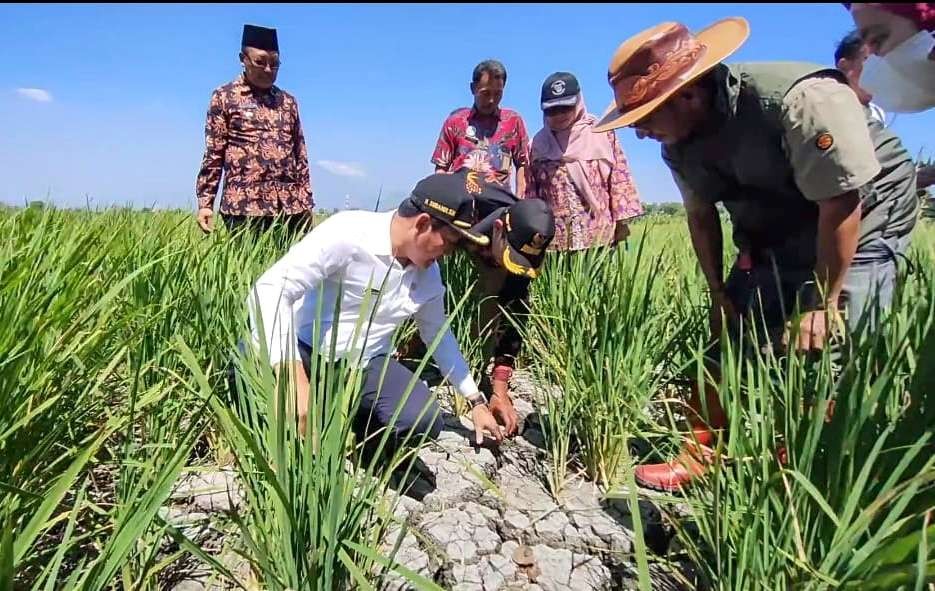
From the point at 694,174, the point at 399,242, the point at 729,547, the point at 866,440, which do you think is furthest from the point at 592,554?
the point at 694,174

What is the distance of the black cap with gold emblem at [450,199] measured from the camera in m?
1.45

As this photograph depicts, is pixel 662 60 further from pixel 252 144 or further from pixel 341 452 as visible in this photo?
pixel 252 144

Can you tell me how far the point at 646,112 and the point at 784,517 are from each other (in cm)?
81

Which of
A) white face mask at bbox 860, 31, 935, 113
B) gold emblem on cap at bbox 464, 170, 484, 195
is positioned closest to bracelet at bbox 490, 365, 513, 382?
gold emblem on cap at bbox 464, 170, 484, 195

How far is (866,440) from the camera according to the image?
947 mm

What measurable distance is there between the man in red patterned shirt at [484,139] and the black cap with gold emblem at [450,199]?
48.0 inches

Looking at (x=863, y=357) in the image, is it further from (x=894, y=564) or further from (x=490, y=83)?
(x=490, y=83)

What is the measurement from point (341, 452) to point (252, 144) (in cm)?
217

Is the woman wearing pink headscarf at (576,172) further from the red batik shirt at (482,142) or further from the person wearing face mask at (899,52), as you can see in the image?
the person wearing face mask at (899,52)

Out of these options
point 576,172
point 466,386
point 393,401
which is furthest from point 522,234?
point 576,172

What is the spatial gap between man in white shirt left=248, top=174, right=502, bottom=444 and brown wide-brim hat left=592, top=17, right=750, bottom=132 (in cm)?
42

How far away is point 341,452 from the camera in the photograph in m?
0.96

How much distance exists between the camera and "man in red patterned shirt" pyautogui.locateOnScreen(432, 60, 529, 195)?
8.93 feet

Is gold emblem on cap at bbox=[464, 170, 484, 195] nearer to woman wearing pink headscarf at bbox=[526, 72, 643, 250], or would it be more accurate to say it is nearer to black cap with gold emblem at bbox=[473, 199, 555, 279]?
black cap with gold emblem at bbox=[473, 199, 555, 279]
